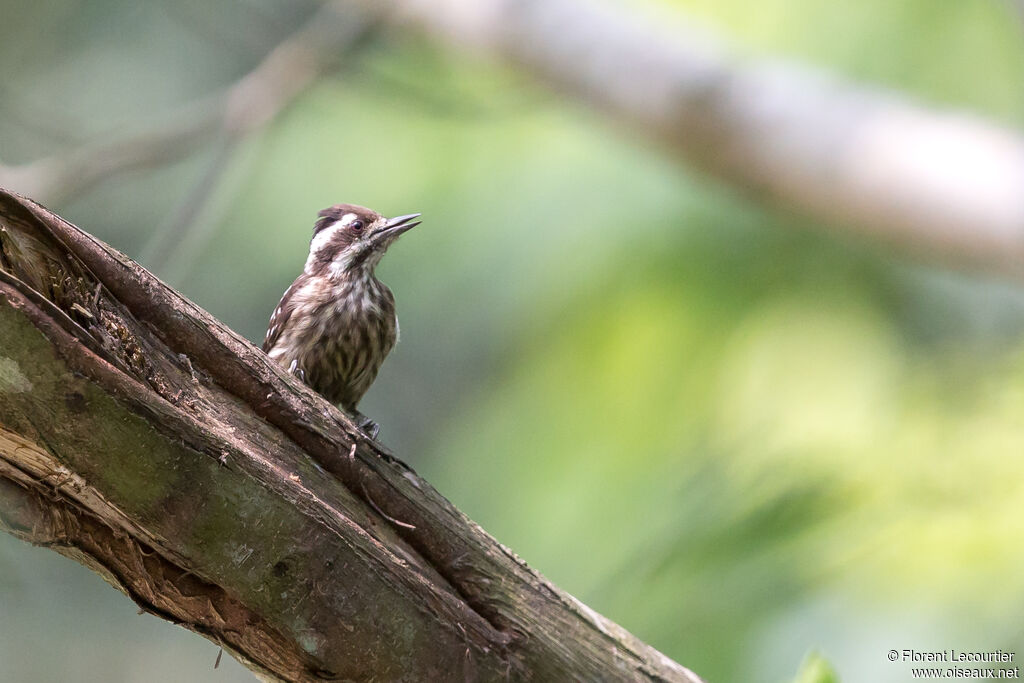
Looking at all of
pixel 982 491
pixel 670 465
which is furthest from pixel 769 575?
pixel 670 465

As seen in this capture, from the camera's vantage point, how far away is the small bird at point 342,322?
14.4 feet

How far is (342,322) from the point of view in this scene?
440 cm

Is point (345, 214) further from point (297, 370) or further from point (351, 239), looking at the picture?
point (297, 370)

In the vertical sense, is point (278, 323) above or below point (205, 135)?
below

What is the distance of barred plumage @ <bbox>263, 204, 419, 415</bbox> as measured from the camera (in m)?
4.39

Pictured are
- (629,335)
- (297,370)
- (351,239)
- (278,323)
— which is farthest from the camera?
(629,335)

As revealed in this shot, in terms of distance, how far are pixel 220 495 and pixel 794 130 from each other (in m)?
4.97

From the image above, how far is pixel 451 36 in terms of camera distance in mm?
7801

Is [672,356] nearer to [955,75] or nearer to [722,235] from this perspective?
[722,235]

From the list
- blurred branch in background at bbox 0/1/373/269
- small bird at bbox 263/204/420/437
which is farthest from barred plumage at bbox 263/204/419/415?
blurred branch in background at bbox 0/1/373/269

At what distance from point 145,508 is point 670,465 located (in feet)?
16.5

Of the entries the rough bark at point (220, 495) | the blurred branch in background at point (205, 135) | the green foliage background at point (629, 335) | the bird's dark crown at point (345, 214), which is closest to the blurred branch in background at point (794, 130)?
the green foliage background at point (629, 335)

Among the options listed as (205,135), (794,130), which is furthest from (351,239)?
(794,130)

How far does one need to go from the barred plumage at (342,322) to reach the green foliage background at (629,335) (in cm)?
152
